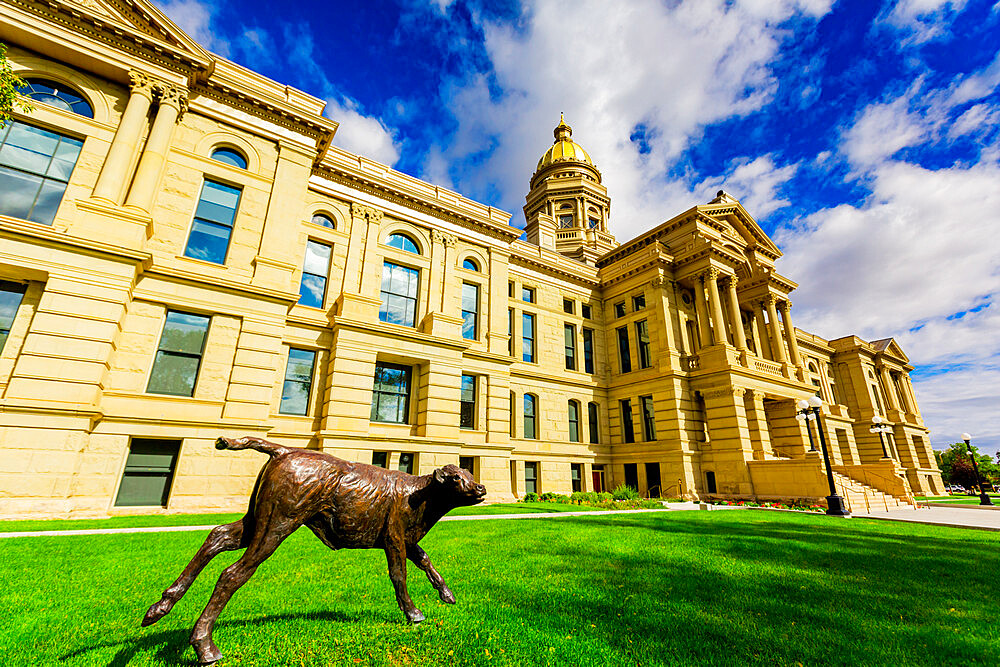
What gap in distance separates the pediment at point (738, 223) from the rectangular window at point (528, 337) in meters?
14.1

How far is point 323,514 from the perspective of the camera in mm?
3996

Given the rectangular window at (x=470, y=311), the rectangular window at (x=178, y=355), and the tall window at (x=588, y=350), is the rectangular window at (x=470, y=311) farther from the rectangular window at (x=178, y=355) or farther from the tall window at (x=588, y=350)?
the rectangular window at (x=178, y=355)

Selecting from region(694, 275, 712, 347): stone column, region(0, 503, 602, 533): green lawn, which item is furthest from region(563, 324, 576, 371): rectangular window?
region(0, 503, 602, 533): green lawn

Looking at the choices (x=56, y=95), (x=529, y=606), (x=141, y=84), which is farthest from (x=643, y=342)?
(x=56, y=95)

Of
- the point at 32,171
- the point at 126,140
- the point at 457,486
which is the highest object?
the point at 126,140

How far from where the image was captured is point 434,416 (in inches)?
774

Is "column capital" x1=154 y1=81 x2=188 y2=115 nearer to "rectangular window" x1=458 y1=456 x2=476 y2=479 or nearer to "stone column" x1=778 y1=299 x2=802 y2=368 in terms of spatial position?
"rectangular window" x1=458 y1=456 x2=476 y2=479

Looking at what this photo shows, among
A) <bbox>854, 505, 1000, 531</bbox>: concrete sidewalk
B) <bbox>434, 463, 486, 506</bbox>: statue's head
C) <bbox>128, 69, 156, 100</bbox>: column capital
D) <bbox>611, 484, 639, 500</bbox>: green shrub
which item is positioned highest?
<bbox>128, 69, 156, 100</bbox>: column capital

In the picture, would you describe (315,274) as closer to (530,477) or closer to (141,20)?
(141,20)

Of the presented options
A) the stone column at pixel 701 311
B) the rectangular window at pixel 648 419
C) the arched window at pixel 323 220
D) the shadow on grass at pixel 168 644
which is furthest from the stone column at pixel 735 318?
the shadow on grass at pixel 168 644

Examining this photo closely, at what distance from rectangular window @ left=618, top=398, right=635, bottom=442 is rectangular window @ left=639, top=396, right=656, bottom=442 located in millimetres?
1128

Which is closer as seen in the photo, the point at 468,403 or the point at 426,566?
the point at 426,566

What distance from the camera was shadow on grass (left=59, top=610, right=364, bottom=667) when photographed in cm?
345

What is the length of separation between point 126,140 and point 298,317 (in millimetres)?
8383
